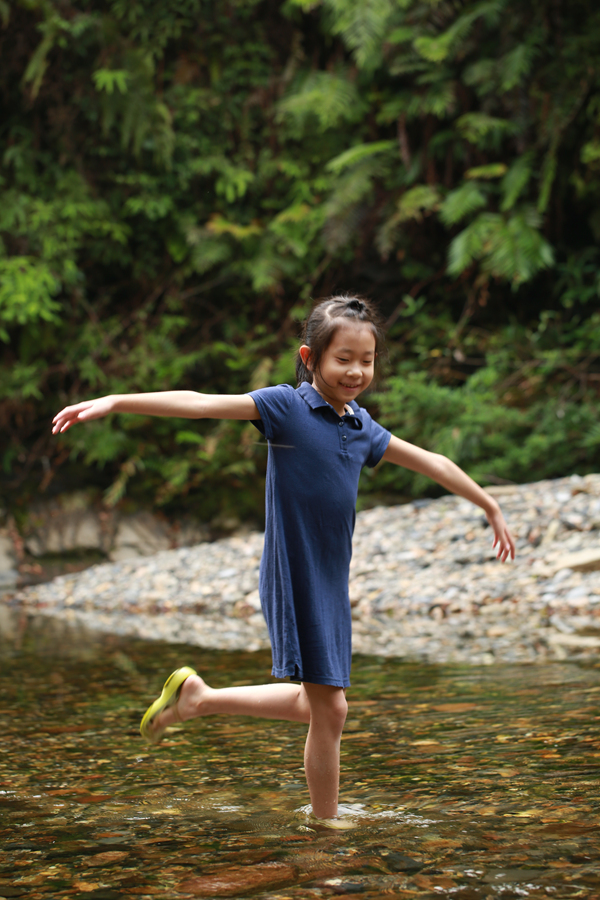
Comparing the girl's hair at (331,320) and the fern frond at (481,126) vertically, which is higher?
the fern frond at (481,126)

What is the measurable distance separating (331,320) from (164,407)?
0.51 meters

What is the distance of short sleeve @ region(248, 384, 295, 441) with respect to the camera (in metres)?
2.21

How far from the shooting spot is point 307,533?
2.22m

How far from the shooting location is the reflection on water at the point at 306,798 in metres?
1.79

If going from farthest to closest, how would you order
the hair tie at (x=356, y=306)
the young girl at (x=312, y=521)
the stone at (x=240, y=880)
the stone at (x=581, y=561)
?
the stone at (x=581, y=561), the hair tie at (x=356, y=306), the young girl at (x=312, y=521), the stone at (x=240, y=880)

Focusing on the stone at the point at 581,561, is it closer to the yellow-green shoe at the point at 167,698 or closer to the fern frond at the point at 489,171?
the yellow-green shoe at the point at 167,698

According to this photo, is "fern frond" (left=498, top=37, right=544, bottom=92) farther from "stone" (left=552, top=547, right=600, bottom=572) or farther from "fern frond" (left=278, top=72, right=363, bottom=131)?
"stone" (left=552, top=547, right=600, bottom=572)

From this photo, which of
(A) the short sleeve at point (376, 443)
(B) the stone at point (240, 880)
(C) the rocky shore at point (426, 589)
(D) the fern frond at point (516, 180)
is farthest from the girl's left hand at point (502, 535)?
(D) the fern frond at point (516, 180)

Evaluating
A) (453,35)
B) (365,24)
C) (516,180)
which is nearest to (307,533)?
(516,180)

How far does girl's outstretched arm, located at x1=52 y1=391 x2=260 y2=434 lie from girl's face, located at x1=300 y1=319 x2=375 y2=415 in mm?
226

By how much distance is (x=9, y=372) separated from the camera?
10188mm

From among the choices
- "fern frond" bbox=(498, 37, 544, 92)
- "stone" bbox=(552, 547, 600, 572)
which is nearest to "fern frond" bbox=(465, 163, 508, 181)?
"fern frond" bbox=(498, 37, 544, 92)

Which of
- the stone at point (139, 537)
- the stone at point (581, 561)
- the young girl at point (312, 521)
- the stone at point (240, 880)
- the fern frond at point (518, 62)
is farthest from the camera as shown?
the stone at point (139, 537)

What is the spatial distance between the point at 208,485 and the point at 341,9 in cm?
560
